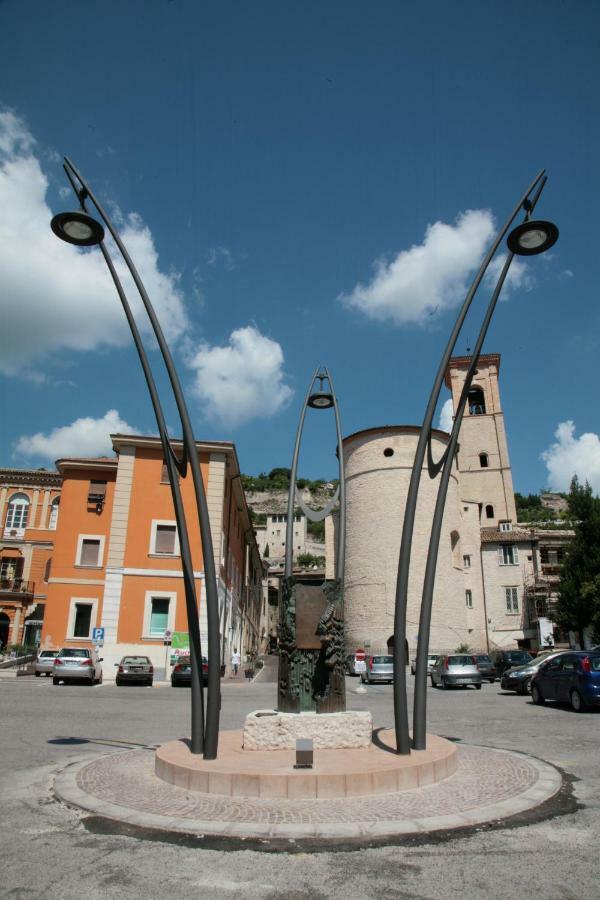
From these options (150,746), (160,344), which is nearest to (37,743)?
(150,746)

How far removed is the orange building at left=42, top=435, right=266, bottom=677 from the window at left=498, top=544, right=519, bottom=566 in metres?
28.0

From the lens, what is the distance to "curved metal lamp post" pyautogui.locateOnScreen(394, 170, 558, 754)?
7.59 m

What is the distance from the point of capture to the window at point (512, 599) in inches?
1972

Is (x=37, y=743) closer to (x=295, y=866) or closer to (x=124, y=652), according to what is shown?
(x=295, y=866)

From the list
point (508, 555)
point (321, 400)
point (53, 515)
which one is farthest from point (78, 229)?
point (53, 515)

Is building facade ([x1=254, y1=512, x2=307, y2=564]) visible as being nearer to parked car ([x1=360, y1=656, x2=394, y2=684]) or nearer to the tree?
the tree

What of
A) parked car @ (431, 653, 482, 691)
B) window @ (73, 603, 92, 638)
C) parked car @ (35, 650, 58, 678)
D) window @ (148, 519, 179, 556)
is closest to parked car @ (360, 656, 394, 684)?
parked car @ (431, 653, 482, 691)

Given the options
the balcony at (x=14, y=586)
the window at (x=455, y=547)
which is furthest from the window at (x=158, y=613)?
the window at (x=455, y=547)

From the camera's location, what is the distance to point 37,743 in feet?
31.7

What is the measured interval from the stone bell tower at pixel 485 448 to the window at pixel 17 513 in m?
42.1

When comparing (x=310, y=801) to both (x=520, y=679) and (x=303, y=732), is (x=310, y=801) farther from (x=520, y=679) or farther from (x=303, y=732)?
(x=520, y=679)

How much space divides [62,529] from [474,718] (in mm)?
24090

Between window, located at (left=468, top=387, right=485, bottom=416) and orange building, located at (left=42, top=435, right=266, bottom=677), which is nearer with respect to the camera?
orange building, located at (left=42, top=435, right=266, bottom=677)

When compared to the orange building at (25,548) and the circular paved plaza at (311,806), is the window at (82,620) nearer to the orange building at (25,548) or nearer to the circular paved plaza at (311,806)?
the orange building at (25,548)
